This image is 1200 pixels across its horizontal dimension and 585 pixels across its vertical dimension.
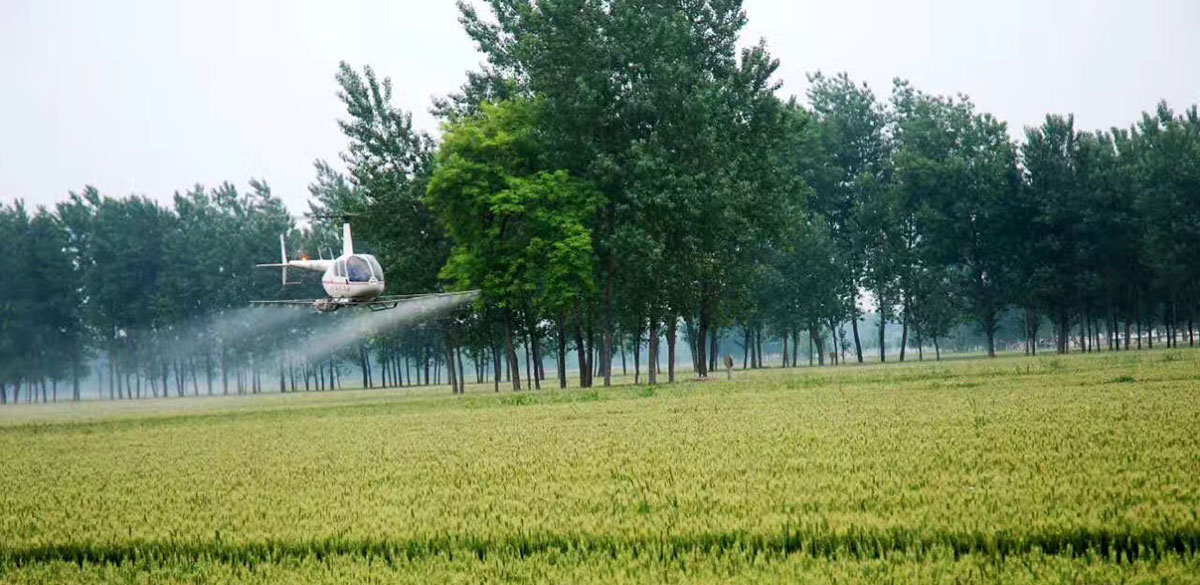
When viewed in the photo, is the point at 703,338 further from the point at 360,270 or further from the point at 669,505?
the point at 669,505

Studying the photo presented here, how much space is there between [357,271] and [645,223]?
551 inches

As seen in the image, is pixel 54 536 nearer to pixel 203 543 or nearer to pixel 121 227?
pixel 203 543

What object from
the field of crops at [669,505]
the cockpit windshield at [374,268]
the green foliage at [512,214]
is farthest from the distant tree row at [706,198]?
the field of crops at [669,505]

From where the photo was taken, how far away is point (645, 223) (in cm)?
5478

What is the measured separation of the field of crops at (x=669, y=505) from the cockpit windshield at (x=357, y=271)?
29436 mm

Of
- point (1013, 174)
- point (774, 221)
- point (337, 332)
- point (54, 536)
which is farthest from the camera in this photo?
point (337, 332)

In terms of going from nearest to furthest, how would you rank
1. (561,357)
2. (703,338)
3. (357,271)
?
(357,271), (561,357), (703,338)

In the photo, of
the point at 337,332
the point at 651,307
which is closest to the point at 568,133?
the point at 651,307

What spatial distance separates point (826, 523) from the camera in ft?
31.1

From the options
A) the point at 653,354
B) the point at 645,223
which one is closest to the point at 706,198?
the point at 645,223

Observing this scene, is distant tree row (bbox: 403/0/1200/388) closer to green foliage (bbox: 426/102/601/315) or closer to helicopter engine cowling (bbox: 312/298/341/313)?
green foliage (bbox: 426/102/601/315)

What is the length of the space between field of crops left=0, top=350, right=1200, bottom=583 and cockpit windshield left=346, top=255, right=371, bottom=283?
29.4 meters

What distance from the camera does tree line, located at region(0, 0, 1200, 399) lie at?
179 ft

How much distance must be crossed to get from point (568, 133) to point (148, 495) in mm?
42480
